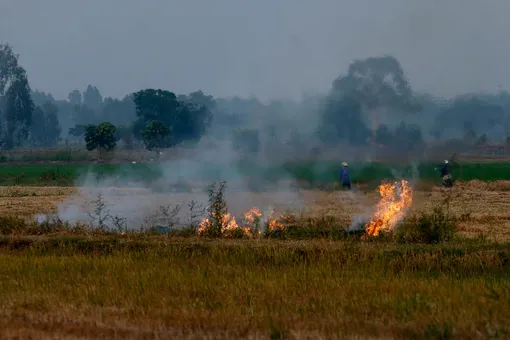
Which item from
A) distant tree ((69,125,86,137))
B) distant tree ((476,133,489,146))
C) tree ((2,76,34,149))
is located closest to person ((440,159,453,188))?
distant tree ((476,133,489,146))

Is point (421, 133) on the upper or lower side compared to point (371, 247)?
upper

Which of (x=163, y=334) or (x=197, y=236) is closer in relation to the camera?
(x=163, y=334)

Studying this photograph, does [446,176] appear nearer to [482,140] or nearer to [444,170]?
[444,170]

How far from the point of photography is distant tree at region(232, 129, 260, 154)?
31.9m

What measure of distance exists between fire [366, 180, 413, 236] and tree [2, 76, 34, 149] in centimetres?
8485

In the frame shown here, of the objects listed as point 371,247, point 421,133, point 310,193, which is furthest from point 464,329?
point 310,193

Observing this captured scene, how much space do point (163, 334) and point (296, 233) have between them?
28.9 ft

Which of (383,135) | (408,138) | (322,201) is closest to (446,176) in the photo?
(322,201)

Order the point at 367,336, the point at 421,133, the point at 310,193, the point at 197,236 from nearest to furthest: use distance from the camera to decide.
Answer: the point at 367,336 → the point at 197,236 → the point at 421,133 → the point at 310,193

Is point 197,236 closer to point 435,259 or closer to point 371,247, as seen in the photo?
point 371,247

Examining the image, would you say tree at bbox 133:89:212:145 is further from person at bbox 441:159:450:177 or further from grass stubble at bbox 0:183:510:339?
grass stubble at bbox 0:183:510:339

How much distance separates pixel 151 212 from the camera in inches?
952

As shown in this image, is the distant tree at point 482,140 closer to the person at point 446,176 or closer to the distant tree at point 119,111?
the person at point 446,176

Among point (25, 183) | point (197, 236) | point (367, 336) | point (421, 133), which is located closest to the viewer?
point (367, 336)
